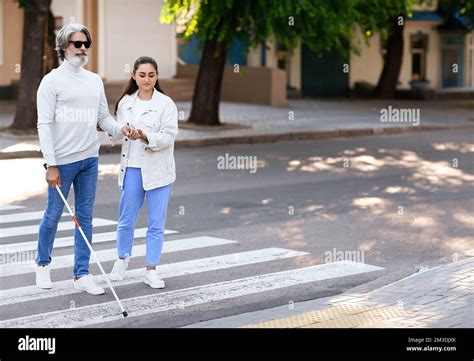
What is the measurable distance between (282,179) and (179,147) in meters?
5.73

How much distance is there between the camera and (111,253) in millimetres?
10875

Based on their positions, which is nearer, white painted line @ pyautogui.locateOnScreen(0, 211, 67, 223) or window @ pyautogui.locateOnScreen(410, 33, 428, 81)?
white painted line @ pyautogui.locateOnScreen(0, 211, 67, 223)

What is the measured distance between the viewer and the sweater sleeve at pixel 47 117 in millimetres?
8812

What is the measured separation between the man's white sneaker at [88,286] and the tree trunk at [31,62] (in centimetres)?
1432

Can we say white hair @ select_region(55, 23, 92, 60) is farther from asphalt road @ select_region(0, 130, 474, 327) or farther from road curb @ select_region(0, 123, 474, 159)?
road curb @ select_region(0, 123, 474, 159)

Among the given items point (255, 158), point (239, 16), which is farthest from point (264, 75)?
point (255, 158)

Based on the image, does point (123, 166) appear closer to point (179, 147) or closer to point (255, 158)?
point (255, 158)

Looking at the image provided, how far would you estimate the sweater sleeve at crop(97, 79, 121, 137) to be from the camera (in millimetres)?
9133

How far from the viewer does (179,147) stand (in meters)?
22.4

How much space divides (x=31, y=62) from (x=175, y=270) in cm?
1402

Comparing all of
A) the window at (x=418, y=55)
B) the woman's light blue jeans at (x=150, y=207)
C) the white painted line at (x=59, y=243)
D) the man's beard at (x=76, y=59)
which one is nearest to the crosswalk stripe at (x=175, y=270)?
the woman's light blue jeans at (x=150, y=207)

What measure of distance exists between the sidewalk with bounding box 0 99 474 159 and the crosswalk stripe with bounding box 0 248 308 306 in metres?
9.94

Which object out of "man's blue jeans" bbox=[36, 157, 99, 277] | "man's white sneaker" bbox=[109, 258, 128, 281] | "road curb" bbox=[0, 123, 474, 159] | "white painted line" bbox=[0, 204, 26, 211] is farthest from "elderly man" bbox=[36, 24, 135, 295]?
"road curb" bbox=[0, 123, 474, 159]

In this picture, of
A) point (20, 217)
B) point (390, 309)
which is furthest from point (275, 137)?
point (390, 309)
